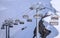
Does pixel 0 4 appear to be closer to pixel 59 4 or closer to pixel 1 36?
pixel 1 36

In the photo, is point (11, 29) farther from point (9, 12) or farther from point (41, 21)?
point (41, 21)

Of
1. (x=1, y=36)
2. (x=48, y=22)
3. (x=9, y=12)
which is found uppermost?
(x=9, y=12)

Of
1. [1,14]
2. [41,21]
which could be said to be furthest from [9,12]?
[41,21]

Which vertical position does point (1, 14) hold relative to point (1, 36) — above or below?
above

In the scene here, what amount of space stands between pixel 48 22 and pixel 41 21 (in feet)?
0.25

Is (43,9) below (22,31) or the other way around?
the other way around

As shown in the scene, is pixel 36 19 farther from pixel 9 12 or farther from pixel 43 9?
pixel 9 12

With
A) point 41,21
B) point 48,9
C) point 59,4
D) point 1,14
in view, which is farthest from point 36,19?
point 1,14

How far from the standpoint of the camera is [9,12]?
1579 millimetres

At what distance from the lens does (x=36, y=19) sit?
5.04ft

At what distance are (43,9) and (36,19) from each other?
132 millimetres

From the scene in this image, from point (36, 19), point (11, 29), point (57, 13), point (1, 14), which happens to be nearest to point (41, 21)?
point (36, 19)

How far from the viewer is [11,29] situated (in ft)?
5.16

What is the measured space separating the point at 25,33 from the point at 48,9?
0.36 m
